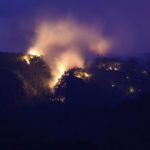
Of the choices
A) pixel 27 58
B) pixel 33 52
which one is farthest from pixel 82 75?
pixel 33 52

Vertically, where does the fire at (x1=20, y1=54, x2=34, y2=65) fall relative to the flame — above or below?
below

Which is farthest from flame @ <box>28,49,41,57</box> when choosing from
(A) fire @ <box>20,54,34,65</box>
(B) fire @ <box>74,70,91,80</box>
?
(B) fire @ <box>74,70,91,80</box>

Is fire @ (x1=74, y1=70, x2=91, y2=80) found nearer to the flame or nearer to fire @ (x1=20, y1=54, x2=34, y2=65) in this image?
fire @ (x1=20, y1=54, x2=34, y2=65)

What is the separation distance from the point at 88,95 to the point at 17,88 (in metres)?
20.0

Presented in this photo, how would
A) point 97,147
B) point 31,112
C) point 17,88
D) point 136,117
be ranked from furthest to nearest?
point 17,88, point 31,112, point 136,117, point 97,147

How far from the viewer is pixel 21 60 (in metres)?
66.0

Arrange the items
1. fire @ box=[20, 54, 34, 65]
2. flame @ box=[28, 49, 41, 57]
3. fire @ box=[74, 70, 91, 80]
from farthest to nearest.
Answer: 1. flame @ box=[28, 49, 41, 57]
2. fire @ box=[74, 70, 91, 80]
3. fire @ box=[20, 54, 34, 65]

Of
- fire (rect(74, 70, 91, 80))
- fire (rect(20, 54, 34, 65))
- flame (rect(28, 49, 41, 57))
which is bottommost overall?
fire (rect(74, 70, 91, 80))

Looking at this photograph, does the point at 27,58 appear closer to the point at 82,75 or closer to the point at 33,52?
the point at 33,52

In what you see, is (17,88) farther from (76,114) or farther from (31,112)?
(76,114)

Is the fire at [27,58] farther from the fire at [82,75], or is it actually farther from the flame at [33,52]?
the fire at [82,75]

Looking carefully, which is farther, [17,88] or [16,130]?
[17,88]

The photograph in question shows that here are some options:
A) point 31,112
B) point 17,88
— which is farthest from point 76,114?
point 17,88

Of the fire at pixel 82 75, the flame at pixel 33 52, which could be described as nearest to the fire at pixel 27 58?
the flame at pixel 33 52
